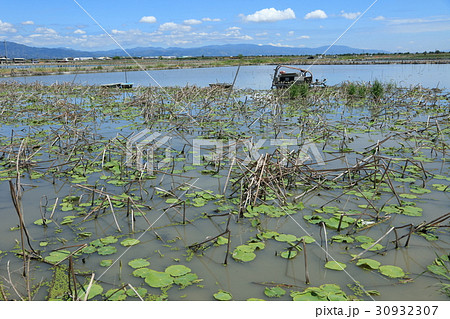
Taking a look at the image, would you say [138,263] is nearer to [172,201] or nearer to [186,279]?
[186,279]

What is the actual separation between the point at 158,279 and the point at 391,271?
5.55ft

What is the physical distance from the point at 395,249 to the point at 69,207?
3206 millimetres

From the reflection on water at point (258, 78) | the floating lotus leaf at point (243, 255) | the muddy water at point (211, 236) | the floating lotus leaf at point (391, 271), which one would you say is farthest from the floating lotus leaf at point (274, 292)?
the reflection on water at point (258, 78)

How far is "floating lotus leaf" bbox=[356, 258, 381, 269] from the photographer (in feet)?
8.62

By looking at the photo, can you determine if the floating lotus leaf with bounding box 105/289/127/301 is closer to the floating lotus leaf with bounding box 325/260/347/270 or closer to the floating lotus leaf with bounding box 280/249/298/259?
the floating lotus leaf with bounding box 280/249/298/259

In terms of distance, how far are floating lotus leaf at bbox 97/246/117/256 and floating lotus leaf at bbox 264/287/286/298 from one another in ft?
4.32

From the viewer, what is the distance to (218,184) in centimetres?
452

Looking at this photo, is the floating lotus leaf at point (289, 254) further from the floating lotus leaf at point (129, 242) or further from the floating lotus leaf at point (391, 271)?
the floating lotus leaf at point (129, 242)

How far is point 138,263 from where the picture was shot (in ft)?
9.00

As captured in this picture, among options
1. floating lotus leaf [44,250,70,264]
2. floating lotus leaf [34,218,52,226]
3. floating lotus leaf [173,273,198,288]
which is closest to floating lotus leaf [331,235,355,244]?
floating lotus leaf [173,273,198,288]

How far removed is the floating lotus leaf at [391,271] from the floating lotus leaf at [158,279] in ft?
5.06

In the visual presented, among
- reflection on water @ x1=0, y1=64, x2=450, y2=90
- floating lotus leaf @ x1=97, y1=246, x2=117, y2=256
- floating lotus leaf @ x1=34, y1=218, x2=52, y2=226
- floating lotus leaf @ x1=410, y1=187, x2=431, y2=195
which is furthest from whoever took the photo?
reflection on water @ x1=0, y1=64, x2=450, y2=90
